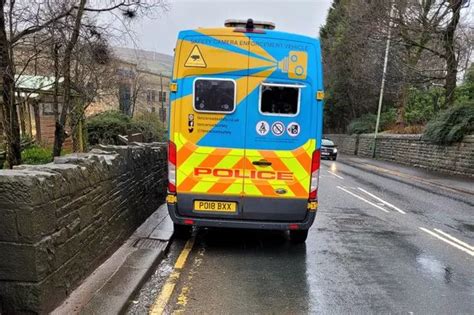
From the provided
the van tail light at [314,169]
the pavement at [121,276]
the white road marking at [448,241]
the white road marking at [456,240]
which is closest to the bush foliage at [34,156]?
the pavement at [121,276]

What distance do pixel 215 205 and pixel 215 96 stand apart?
58.1 inches

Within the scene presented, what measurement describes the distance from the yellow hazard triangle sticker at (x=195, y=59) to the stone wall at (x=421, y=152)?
56.5 ft

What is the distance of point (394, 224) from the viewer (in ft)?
30.1

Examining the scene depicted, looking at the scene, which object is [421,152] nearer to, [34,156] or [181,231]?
[34,156]

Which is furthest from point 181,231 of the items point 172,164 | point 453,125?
point 453,125

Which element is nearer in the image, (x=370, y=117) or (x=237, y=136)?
(x=237, y=136)

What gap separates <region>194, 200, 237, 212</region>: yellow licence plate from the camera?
6.28 m

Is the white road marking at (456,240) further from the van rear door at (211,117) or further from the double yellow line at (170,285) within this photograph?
the double yellow line at (170,285)

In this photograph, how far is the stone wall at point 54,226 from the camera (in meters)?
3.52

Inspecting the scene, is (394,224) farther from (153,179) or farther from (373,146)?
(373,146)

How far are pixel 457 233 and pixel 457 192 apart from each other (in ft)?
24.8

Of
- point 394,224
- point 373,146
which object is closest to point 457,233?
point 394,224

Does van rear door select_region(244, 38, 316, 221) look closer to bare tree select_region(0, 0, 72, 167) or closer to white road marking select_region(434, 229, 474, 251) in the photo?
white road marking select_region(434, 229, 474, 251)

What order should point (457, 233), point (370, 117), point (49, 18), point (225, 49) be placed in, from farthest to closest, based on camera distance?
1. point (370, 117)
2. point (49, 18)
3. point (457, 233)
4. point (225, 49)
